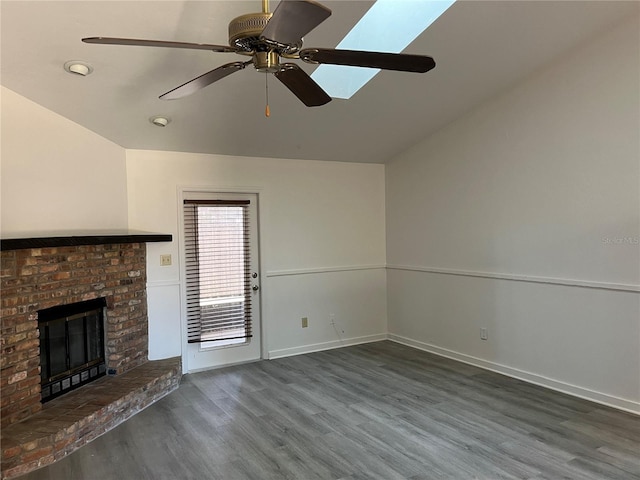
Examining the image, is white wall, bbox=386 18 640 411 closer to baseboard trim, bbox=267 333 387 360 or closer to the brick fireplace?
baseboard trim, bbox=267 333 387 360

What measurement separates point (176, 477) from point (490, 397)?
2561 mm

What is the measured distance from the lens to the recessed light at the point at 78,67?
109 inches

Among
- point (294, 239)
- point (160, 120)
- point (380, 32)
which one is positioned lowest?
point (294, 239)

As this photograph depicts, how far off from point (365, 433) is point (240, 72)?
283 cm

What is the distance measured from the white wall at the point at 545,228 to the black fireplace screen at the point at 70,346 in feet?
11.5

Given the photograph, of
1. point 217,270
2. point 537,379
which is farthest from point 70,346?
point 537,379

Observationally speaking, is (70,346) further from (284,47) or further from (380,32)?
(380,32)

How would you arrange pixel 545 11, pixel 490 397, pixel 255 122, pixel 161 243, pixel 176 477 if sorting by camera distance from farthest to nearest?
pixel 161 243 → pixel 255 122 → pixel 490 397 → pixel 545 11 → pixel 176 477

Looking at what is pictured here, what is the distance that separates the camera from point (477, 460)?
2.65 m

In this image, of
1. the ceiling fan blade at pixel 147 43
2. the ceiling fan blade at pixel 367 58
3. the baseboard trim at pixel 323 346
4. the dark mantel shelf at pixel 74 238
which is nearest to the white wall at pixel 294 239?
the baseboard trim at pixel 323 346

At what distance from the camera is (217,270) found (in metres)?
4.61

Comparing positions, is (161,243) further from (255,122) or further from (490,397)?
(490,397)

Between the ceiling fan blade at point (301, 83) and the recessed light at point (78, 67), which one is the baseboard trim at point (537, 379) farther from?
the recessed light at point (78, 67)

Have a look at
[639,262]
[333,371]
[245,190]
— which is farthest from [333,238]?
[639,262]
